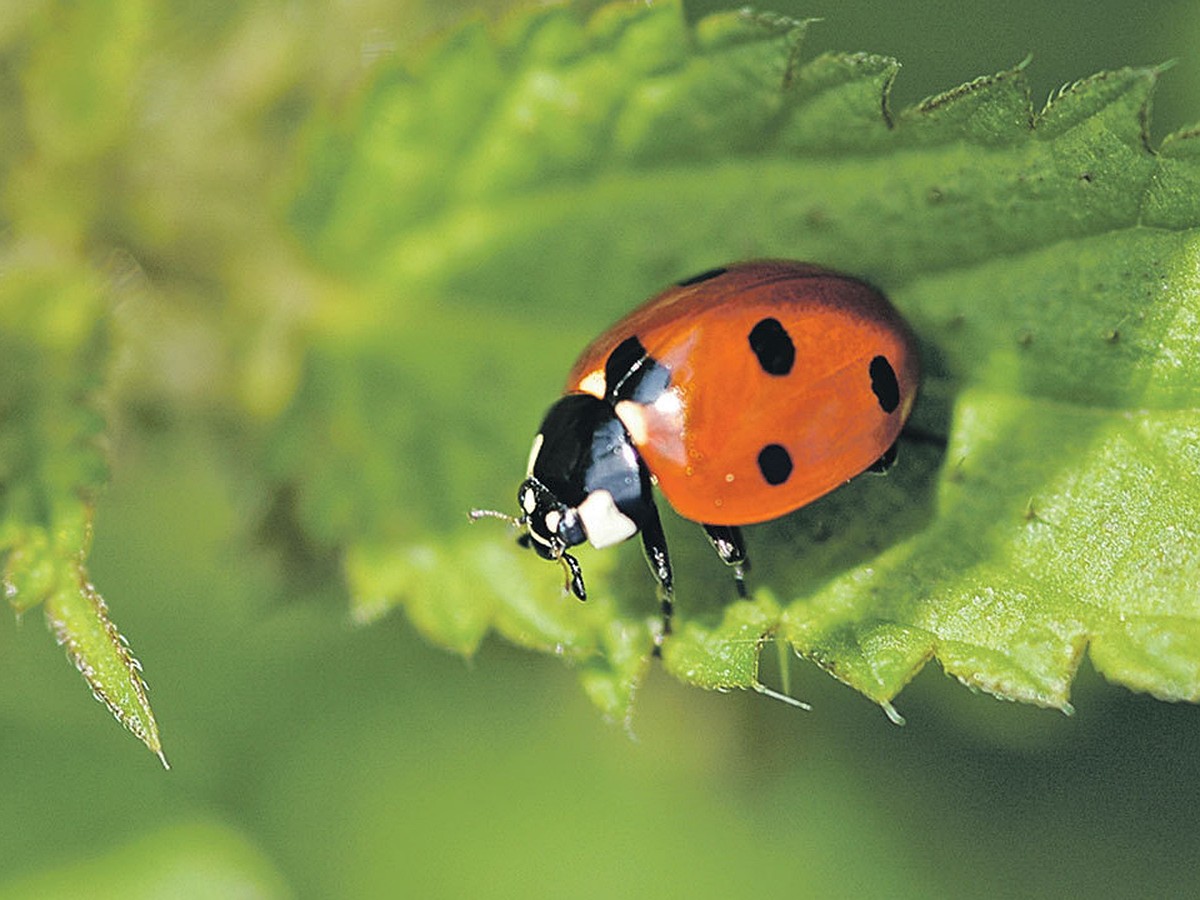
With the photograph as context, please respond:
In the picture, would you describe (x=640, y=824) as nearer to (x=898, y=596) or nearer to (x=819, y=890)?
(x=819, y=890)

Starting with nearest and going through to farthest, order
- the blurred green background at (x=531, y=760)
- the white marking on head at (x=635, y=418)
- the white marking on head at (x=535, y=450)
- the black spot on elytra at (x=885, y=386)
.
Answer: the black spot on elytra at (x=885, y=386) → the white marking on head at (x=635, y=418) → the white marking on head at (x=535, y=450) → the blurred green background at (x=531, y=760)

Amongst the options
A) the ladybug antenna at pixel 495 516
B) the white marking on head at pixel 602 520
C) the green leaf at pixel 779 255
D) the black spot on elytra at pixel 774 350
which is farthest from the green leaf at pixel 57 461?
the black spot on elytra at pixel 774 350

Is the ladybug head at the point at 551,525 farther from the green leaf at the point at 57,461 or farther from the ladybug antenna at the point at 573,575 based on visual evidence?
the green leaf at the point at 57,461

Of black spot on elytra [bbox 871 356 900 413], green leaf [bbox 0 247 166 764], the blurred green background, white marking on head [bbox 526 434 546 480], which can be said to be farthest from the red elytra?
the blurred green background

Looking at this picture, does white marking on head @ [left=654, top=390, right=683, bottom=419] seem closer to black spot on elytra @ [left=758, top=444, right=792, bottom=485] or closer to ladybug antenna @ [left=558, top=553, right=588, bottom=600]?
black spot on elytra @ [left=758, top=444, right=792, bottom=485]

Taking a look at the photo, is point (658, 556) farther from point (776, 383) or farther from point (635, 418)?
point (776, 383)

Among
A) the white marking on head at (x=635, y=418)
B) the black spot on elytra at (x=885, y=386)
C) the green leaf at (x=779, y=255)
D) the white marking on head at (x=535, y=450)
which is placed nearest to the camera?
the green leaf at (x=779, y=255)

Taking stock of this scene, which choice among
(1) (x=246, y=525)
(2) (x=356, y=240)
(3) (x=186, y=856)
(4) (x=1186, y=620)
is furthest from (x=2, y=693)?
(4) (x=1186, y=620)
